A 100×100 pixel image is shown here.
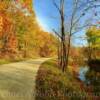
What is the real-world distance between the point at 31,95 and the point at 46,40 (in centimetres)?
6496

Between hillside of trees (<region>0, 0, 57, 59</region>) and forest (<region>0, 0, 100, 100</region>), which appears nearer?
forest (<region>0, 0, 100, 100</region>)

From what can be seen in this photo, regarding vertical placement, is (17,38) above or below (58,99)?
above

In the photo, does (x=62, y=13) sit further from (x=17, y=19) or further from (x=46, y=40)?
(x=46, y=40)

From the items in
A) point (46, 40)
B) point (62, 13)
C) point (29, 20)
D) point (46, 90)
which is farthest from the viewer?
point (46, 40)

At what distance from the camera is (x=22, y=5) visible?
37.6 m

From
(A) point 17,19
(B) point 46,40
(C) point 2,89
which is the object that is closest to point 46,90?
(C) point 2,89

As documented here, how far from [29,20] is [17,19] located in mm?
3133

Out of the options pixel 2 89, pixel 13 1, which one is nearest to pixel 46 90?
pixel 2 89

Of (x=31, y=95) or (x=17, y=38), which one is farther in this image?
(x=17, y=38)

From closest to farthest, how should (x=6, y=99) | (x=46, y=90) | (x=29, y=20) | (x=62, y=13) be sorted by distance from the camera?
(x=6, y=99) → (x=46, y=90) → (x=62, y=13) → (x=29, y=20)

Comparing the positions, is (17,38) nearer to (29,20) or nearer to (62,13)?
Result: (29,20)

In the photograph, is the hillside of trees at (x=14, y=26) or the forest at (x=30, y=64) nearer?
the forest at (x=30, y=64)

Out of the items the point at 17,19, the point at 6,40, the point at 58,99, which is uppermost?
the point at 17,19

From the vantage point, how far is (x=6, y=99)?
906 centimetres
